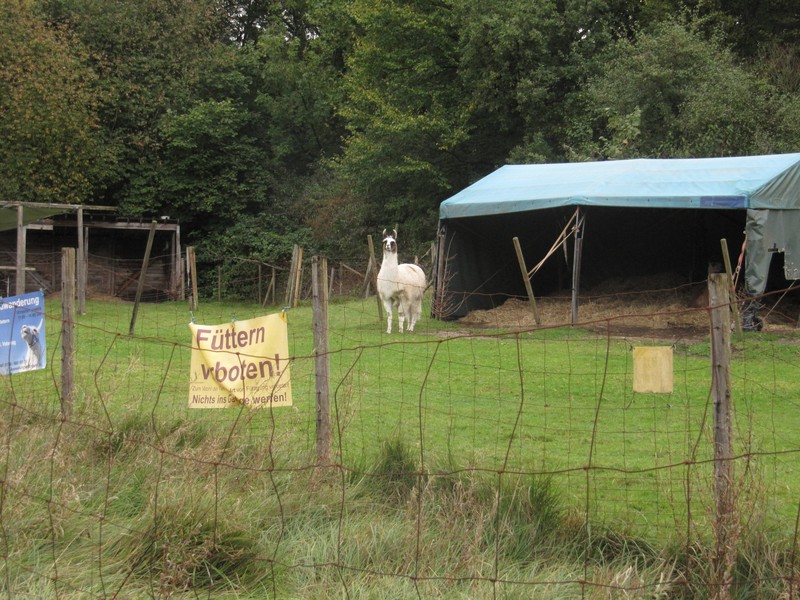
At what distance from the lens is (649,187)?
1705 centimetres

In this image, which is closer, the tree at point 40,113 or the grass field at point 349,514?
the grass field at point 349,514

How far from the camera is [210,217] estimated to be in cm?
3794

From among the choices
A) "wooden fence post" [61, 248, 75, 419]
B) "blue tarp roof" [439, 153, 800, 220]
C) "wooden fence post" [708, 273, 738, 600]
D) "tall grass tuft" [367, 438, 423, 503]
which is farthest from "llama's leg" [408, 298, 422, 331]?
"wooden fence post" [708, 273, 738, 600]

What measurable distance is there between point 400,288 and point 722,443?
12.9m

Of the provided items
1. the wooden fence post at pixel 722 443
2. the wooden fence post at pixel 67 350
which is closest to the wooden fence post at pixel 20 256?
the wooden fence post at pixel 67 350

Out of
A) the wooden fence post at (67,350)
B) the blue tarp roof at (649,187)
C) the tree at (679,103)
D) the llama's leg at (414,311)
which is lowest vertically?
the llama's leg at (414,311)

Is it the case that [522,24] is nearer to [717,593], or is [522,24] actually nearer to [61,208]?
[61,208]

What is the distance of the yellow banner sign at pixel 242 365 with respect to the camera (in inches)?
248

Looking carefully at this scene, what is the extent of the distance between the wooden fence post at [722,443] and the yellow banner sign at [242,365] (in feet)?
9.02

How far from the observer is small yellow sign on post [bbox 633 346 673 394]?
4625 millimetres

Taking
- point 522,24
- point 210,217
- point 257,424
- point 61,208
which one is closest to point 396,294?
point 61,208

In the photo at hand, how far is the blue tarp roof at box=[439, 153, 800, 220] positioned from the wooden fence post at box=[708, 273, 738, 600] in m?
12.0

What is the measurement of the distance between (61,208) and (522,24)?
1551 centimetres

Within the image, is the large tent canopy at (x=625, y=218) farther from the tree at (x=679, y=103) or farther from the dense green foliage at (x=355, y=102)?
the dense green foliage at (x=355, y=102)
